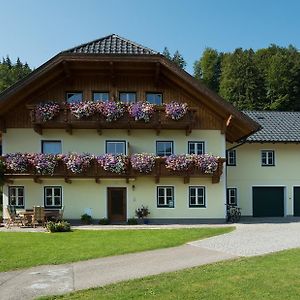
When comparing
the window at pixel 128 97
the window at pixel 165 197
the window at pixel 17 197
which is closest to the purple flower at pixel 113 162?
the window at pixel 165 197

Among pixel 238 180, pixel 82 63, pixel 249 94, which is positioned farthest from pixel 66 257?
pixel 249 94

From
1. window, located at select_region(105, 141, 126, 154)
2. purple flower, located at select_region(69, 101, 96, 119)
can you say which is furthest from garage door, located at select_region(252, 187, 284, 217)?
purple flower, located at select_region(69, 101, 96, 119)

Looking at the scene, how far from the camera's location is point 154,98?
2362 centimetres

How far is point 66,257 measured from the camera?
12398 mm

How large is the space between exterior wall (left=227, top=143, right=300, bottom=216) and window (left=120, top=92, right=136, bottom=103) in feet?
25.3

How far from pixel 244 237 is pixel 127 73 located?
11016mm

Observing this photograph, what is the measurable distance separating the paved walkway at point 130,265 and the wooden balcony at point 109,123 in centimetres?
737

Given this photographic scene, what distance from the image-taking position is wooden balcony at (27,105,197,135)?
72.0ft

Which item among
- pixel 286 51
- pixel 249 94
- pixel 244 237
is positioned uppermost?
pixel 286 51

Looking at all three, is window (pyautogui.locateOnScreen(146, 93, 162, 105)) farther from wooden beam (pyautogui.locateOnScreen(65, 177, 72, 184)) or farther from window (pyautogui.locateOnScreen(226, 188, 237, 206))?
window (pyautogui.locateOnScreen(226, 188, 237, 206))

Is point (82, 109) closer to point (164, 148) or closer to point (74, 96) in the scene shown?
point (74, 96)

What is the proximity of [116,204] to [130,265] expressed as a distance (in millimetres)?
12006

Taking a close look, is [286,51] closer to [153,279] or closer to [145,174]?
[145,174]

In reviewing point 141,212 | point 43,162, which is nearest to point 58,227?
point 43,162
